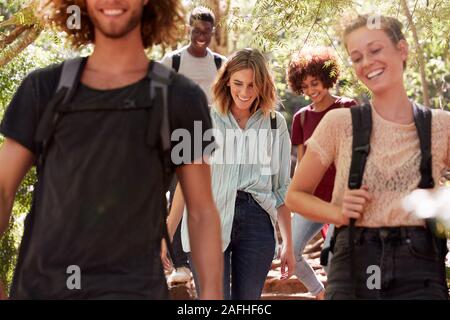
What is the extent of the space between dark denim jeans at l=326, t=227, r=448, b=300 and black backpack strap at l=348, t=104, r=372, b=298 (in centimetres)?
2

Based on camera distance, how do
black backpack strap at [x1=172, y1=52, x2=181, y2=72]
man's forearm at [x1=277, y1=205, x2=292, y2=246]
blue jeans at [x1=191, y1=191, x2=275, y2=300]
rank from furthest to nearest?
black backpack strap at [x1=172, y1=52, x2=181, y2=72]
man's forearm at [x1=277, y1=205, x2=292, y2=246]
blue jeans at [x1=191, y1=191, x2=275, y2=300]

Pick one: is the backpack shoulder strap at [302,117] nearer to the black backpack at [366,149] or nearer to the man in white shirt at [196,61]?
the man in white shirt at [196,61]

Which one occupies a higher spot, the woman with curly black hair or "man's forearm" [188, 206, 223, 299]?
the woman with curly black hair

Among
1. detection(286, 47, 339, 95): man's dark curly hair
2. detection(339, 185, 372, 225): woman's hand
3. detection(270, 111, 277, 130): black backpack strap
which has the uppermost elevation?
detection(286, 47, 339, 95): man's dark curly hair

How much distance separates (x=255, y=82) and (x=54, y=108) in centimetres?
331

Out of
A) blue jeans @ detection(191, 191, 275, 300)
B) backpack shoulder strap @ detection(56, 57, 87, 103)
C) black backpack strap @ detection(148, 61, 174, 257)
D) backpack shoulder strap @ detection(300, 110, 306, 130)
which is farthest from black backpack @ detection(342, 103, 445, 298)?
backpack shoulder strap @ detection(300, 110, 306, 130)

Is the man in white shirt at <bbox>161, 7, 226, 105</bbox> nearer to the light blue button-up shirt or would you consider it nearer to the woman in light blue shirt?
the woman in light blue shirt

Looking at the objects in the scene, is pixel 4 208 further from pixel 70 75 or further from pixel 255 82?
pixel 255 82

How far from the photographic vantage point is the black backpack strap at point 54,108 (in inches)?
136

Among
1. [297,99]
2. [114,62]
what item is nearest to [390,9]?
[114,62]

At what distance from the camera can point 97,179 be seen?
134 inches

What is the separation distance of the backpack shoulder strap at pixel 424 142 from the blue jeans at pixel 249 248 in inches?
86.4

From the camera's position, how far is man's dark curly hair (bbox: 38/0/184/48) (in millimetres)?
4039

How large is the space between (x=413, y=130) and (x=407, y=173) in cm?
21
